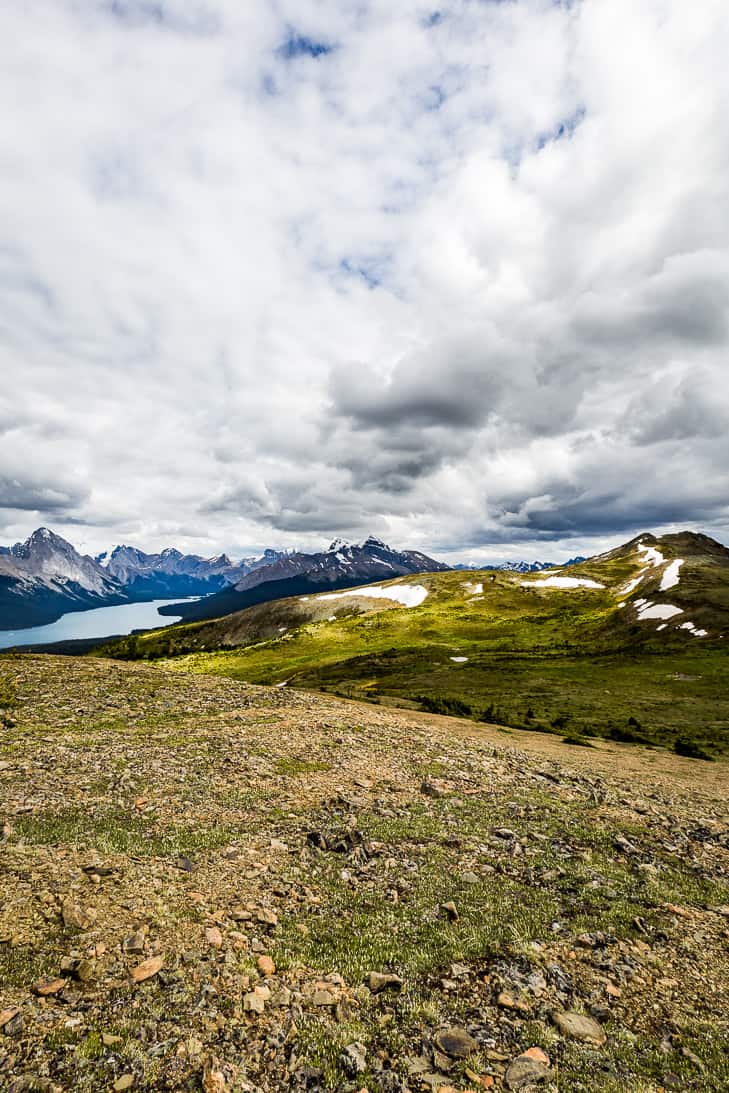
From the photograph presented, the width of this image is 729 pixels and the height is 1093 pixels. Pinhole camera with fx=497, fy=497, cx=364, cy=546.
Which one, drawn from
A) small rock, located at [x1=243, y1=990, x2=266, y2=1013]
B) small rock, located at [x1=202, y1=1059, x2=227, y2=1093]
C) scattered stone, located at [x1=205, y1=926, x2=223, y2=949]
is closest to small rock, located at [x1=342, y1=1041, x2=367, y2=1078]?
small rock, located at [x1=243, y1=990, x2=266, y2=1013]

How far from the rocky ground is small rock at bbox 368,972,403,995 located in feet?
0.11

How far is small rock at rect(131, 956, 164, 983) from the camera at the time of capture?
8.02 m

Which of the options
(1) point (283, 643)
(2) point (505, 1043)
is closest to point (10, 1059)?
(2) point (505, 1043)

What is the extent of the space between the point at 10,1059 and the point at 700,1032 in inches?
391

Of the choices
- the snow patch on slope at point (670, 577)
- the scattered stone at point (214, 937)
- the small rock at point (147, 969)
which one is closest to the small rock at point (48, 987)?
the small rock at point (147, 969)

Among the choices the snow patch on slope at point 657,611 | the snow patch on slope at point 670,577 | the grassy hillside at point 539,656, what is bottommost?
the grassy hillside at point 539,656

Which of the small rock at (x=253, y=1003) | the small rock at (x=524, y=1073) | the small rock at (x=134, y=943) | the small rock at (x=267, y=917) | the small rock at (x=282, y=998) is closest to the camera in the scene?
the small rock at (x=524, y=1073)

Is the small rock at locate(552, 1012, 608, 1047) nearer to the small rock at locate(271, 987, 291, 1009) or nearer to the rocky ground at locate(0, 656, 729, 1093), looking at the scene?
the rocky ground at locate(0, 656, 729, 1093)

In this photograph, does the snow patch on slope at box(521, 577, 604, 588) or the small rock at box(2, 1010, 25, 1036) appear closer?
the small rock at box(2, 1010, 25, 1036)

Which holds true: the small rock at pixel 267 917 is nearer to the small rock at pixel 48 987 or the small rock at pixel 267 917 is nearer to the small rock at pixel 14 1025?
the small rock at pixel 48 987

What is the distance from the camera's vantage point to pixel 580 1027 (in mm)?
7766

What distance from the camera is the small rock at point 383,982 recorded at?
8.38 meters

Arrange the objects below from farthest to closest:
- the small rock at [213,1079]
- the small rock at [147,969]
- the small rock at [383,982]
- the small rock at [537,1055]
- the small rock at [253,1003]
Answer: the small rock at [383,982] < the small rock at [147,969] < the small rock at [253,1003] < the small rock at [537,1055] < the small rock at [213,1079]

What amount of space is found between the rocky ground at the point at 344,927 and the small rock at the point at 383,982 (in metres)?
0.03
